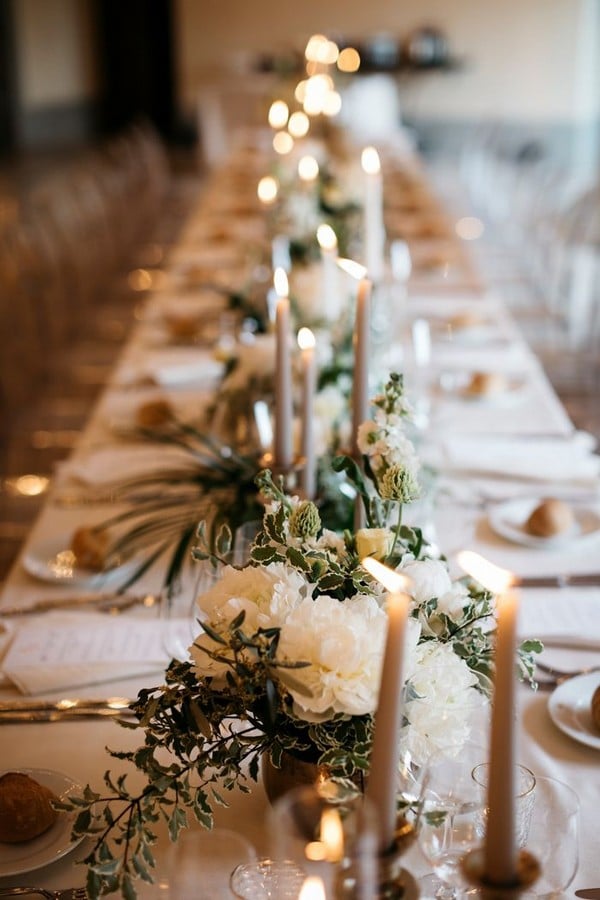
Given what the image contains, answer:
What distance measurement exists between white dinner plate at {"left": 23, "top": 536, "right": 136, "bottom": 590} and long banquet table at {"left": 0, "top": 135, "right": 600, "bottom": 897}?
0.05ft

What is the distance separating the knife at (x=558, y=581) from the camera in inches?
71.0

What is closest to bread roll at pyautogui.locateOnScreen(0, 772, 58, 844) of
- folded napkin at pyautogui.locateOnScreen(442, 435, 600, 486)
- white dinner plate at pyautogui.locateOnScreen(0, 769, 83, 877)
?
white dinner plate at pyautogui.locateOnScreen(0, 769, 83, 877)

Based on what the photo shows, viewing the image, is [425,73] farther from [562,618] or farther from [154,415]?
[562,618]

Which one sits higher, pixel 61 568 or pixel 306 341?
pixel 306 341

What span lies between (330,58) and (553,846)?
5.75m

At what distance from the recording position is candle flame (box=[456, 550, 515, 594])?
0.77m

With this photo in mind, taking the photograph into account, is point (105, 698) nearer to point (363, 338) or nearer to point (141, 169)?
point (363, 338)

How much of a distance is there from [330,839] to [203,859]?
15 centimetres

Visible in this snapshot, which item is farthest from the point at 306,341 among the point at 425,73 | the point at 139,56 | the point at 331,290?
the point at 139,56

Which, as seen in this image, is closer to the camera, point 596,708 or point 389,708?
point 389,708

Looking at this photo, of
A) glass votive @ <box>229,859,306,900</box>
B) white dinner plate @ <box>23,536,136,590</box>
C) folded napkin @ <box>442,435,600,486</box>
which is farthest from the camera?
folded napkin @ <box>442,435,600,486</box>

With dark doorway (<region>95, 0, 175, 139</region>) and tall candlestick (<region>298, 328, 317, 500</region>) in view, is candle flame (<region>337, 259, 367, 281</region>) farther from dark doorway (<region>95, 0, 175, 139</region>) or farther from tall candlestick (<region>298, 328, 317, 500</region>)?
dark doorway (<region>95, 0, 175, 139</region>)

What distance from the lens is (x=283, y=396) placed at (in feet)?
5.06

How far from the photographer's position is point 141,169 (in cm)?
888
